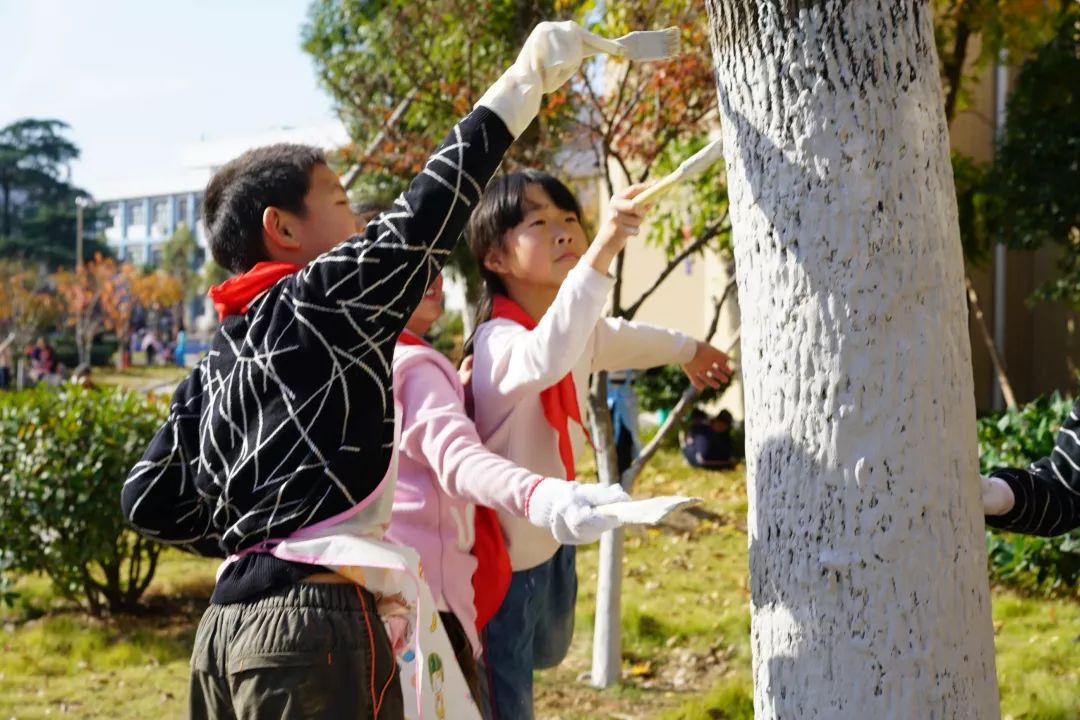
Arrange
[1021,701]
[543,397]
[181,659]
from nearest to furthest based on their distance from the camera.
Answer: [543,397] < [1021,701] < [181,659]

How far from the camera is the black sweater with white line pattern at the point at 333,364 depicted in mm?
1811

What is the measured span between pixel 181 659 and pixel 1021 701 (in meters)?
3.61

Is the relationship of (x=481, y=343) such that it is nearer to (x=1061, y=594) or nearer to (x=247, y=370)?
(x=247, y=370)

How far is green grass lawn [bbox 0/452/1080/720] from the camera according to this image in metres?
4.39

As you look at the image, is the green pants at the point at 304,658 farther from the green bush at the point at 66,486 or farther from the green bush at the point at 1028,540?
the green bush at the point at 66,486

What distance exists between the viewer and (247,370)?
6.22 feet

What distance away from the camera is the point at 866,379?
1.78 meters

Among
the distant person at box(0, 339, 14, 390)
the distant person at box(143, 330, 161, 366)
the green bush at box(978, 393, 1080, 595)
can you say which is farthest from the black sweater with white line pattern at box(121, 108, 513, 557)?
the distant person at box(143, 330, 161, 366)

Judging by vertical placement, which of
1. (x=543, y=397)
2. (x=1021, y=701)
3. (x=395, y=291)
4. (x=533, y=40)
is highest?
(x=533, y=40)

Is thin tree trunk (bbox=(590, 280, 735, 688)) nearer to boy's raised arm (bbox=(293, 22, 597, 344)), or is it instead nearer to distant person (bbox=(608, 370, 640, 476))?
boy's raised arm (bbox=(293, 22, 597, 344))

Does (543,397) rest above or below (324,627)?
above

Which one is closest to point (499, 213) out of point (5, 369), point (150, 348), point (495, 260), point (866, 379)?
point (495, 260)

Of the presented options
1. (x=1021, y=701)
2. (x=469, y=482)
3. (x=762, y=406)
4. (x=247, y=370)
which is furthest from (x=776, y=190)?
(x=1021, y=701)

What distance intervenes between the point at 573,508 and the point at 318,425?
16.3 inches
